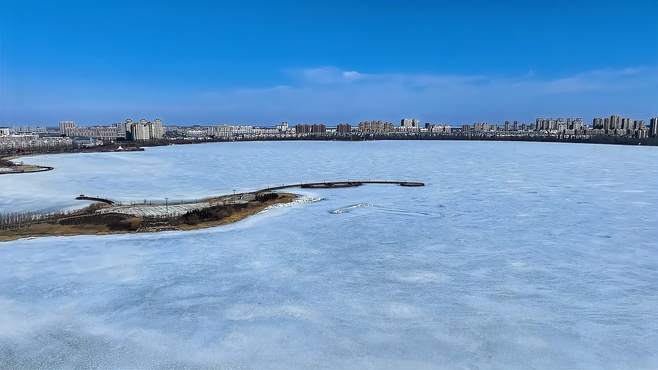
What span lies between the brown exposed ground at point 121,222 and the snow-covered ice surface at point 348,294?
674 millimetres

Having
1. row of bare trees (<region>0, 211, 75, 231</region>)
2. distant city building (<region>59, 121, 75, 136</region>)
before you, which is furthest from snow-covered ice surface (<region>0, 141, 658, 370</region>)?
distant city building (<region>59, 121, 75, 136</region>)

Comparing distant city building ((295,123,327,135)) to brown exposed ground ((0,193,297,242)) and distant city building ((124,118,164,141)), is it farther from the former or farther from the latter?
brown exposed ground ((0,193,297,242))

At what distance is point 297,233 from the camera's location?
29.2ft

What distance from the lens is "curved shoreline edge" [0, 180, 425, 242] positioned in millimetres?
9438

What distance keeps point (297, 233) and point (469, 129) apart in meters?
167

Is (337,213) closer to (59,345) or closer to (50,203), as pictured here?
(59,345)

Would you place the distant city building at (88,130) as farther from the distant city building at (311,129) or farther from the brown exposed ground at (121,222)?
the brown exposed ground at (121,222)

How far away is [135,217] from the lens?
10.7m

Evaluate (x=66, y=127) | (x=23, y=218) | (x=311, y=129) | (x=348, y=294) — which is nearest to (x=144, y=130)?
(x=311, y=129)

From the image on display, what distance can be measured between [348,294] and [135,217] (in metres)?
7.01

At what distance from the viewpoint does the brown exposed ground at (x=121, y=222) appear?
9305 millimetres

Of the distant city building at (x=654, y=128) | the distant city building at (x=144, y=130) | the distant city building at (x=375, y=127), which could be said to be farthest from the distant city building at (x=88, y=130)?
the distant city building at (x=654, y=128)

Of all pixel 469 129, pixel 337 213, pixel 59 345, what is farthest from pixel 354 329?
pixel 469 129

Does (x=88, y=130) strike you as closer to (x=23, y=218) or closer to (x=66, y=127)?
(x=66, y=127)
